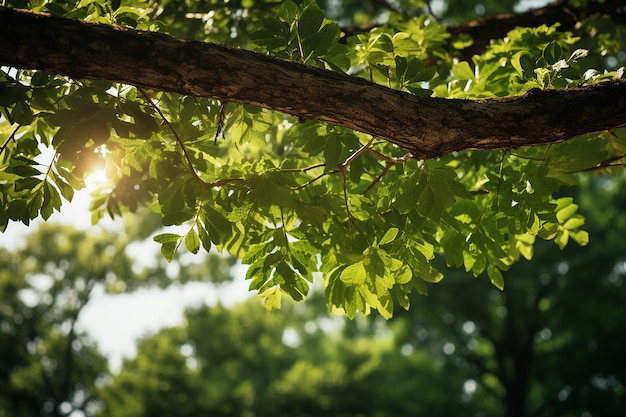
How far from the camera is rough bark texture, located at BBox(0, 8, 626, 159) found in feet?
6.77

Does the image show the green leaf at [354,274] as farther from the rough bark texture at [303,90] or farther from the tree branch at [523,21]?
the tree branch at [523,21]

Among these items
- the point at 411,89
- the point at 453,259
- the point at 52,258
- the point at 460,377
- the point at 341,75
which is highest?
the point at 52,258

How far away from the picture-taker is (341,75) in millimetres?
2396

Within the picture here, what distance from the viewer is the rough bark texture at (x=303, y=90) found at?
2062 mm

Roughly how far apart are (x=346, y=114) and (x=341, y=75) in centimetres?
20

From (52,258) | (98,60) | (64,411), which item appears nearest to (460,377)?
(64,411)

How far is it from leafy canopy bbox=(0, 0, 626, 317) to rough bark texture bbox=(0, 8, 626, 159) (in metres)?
0.19

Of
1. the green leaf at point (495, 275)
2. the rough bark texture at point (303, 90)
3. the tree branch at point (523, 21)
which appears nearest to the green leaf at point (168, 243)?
the rough bark texture at point (303, 90)

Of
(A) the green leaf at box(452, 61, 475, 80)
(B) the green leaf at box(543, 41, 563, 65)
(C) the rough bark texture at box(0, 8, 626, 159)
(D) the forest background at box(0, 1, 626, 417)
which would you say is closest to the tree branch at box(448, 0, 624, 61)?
(A) the green leaf at box(452, 61, 475, 80)

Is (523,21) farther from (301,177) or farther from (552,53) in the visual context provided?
(301,177)

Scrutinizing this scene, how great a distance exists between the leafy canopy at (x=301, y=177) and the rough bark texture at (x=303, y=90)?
0.19 m

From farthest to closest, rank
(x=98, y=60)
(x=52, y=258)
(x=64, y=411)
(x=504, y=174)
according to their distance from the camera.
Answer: (x=52, y=258)
(x=64, y=411)
(x=504, y=174)
(x=98, y=60)

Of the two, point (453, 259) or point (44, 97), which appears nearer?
point (44, 97)

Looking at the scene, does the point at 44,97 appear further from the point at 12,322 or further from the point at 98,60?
the point at 12,322
